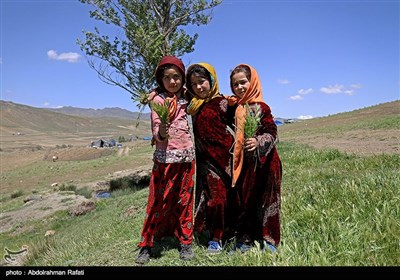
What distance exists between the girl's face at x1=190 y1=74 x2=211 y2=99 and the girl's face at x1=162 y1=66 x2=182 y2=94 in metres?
0.13

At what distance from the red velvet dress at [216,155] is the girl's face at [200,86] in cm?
10

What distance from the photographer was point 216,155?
10.6 ft

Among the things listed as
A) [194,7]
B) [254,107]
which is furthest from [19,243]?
[194,7]

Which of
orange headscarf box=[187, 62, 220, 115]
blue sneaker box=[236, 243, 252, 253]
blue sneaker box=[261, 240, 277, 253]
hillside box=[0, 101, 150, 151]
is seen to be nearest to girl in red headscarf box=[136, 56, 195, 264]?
orange headscarf box=[187, 62, 220, 115]

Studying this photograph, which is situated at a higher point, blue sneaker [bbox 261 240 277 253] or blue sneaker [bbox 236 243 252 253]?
blue sneaker [bbox 261 240 277 253]

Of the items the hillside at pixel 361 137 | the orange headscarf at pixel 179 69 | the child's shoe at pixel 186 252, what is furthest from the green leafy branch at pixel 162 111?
the hillside at pixel 361 137

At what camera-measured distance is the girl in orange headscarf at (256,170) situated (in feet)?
9.98

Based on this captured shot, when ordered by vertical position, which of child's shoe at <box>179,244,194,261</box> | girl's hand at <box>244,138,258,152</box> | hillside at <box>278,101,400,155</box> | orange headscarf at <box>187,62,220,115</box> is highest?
orange headscarf at <box>187,62,220,115</box>

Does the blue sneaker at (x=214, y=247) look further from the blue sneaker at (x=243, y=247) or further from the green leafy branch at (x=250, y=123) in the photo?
the green leafy branch at (x=250, y=123)

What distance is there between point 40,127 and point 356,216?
133 metres

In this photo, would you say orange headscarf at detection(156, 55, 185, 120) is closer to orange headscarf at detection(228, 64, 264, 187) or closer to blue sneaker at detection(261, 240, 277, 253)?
orange headscarf at detection(228, 64, 264, 187)

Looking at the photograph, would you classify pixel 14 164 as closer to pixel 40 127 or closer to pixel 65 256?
pixel 65 256

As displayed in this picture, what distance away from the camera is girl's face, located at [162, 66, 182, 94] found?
3.26 meters

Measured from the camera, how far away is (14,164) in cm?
2952
